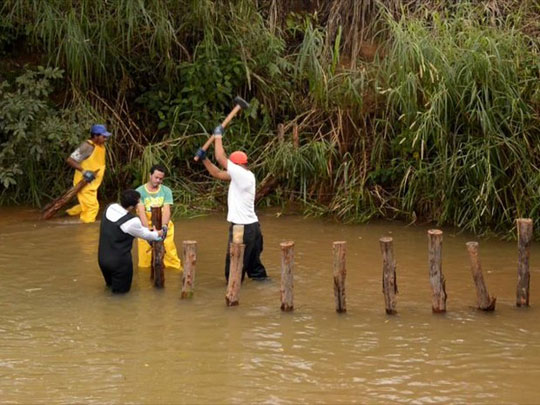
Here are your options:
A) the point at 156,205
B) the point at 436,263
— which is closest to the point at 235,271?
the point at 156,205

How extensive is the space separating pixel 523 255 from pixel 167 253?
382cm

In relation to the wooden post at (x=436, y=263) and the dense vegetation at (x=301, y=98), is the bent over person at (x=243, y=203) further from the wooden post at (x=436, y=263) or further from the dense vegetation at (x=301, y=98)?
the dense vegetation at (x=301, y=98)

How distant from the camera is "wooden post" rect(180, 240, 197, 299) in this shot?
1020 cm

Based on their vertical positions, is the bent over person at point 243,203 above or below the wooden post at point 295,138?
below

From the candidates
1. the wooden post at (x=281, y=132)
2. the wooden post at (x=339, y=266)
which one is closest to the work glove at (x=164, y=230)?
the wooden post at (x=339, y=266)

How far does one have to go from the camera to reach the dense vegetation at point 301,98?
519 inches

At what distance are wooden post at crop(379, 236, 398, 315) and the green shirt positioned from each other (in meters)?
2.66

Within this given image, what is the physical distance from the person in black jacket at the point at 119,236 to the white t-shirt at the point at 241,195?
855mm

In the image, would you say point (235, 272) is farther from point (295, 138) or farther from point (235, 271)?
point (295, 138)

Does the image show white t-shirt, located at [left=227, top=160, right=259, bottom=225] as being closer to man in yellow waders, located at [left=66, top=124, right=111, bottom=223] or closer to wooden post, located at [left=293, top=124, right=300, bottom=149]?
man in yellow waders, located at [left=66, top=124, right=111, bottom=223]

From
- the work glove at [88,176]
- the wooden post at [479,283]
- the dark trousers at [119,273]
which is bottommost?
the dark trousers at [119,273]

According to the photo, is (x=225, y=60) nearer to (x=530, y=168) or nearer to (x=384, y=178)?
(x=384, y=178)

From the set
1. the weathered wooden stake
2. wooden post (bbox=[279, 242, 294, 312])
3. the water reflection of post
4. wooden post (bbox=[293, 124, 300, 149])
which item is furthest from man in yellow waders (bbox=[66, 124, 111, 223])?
wooden post (bbox=[279, 242, 294, 312])

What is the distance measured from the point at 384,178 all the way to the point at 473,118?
5.47 ft
